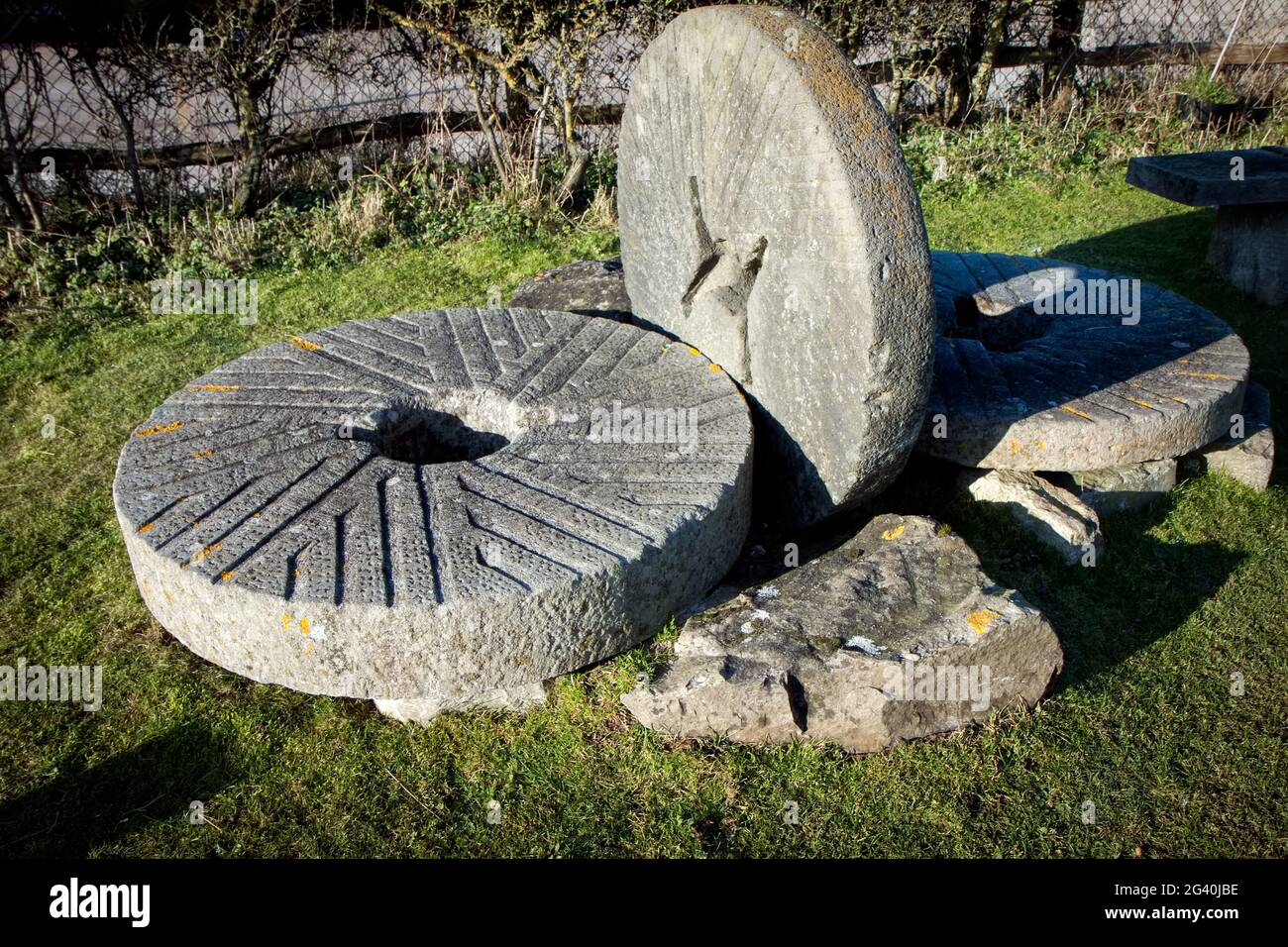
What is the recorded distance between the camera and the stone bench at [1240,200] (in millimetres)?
5457

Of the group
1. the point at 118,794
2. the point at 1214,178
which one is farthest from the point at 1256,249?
the point at 118,794

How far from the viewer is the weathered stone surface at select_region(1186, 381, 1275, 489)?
13.3 ft

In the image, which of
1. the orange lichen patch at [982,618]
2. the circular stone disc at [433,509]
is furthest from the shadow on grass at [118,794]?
the orange lichen patch at [982,618]

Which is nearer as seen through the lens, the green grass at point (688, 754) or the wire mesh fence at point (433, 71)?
Result: the green grass at point (688, 754)

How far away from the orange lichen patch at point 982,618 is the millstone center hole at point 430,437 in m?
1.77

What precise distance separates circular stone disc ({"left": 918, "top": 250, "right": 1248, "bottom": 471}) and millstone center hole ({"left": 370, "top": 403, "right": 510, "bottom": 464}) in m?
1.65

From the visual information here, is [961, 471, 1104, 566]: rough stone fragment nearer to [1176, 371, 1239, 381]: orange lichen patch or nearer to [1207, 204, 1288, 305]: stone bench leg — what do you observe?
[1176, 371, 1239, 381]: orange lichen patch

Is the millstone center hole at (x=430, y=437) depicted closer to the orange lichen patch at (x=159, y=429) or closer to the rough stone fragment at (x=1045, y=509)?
the orange lichen patch at (x=159, y=429)

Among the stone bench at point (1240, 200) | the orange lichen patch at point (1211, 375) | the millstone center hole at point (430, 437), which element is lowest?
the millstone center hole at point (430, 437)

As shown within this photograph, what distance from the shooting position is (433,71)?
709 cm

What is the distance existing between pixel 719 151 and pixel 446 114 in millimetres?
4323

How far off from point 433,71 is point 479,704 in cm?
540

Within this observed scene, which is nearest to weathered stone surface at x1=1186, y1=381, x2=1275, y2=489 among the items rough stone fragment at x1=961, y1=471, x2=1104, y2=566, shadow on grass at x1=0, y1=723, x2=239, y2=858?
rough stone fragment at x1=961, y1=471, x2=1104, y2=566

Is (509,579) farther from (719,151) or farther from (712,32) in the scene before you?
(712,32)
